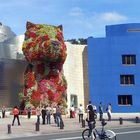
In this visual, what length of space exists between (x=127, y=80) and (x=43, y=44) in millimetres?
18905

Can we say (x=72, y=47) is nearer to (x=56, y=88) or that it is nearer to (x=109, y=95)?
(x=109, y=95)

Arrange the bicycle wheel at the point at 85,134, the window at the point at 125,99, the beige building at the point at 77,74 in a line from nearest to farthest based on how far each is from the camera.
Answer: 1. the bicycle wheel at the point at 85,134
2. the beige building at the point at 77,74
3. the window at the point at 125,99

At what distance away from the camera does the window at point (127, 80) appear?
58.8m

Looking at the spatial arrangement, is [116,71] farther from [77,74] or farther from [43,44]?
[43,44]

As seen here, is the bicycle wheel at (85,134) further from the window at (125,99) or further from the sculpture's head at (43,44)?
the window at (125,99)

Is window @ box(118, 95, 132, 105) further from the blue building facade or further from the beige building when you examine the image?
the beige building

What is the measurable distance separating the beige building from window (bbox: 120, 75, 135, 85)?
5.14 meters

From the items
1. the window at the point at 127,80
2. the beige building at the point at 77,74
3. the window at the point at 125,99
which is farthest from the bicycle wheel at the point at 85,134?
the window at the point at 127,80

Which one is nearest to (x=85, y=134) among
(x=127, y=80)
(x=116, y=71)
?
(x=116, y=71)

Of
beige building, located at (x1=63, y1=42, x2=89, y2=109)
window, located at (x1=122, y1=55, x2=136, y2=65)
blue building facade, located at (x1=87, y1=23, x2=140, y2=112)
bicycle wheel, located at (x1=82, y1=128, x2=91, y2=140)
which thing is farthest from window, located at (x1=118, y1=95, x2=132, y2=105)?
bicycle wheel, located at (x1=82, y1=128, x2=91, y2=140)

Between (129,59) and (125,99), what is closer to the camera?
(125,99)

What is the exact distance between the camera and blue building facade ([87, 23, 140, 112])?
191 ft

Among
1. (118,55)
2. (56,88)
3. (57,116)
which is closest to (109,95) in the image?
(118,55)

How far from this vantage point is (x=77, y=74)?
197 feet
